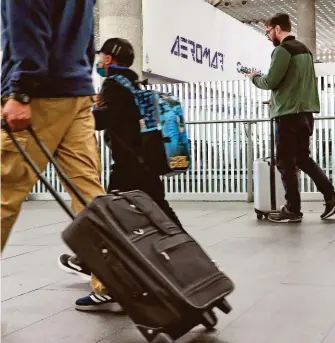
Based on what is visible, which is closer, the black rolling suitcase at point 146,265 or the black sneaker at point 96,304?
the black rolling suitcase at point 146,265

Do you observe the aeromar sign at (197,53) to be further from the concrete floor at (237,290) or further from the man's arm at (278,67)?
the concrete floor at (237,290)

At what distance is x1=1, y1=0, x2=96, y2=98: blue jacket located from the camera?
2795mm

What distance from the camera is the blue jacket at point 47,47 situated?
2795 mm

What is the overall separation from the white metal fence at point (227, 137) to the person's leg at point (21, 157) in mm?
6819

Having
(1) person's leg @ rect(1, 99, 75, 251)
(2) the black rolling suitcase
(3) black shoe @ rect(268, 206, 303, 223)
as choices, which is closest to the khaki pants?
(1) person's leg @ rect(1, 99, 75, 251)

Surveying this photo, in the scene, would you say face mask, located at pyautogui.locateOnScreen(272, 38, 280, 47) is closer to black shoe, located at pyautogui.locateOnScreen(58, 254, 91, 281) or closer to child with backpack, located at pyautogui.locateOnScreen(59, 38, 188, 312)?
child with backpack, located at pyautogui.locateOnScreen(59, 38, 188, 312)

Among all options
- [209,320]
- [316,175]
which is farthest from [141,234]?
[316,175]

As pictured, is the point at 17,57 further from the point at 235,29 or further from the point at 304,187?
the point at 235,29

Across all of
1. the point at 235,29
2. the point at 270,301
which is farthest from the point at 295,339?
the point at 235,29

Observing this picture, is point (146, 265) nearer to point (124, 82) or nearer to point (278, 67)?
point (124, 82)

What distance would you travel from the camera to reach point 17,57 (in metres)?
2.79

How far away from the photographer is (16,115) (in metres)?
2.75

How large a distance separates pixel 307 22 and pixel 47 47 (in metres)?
24.1

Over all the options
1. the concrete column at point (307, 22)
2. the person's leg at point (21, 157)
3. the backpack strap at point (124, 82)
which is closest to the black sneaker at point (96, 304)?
the person's leg at point (21, 157)
